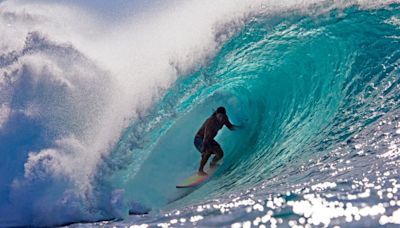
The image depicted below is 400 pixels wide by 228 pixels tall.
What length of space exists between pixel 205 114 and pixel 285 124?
190 cm

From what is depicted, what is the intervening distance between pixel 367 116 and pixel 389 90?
3.10ft

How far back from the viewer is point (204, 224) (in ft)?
23.2

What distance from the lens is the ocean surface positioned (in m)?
7.60

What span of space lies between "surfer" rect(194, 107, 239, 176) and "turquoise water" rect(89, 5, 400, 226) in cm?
34

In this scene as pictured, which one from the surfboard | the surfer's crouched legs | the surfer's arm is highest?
the surfer's arm

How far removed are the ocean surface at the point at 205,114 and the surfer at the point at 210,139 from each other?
→ 0.36 meters

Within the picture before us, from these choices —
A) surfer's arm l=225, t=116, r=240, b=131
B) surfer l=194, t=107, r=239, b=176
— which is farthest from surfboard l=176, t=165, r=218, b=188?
surfer's arm l=225, t=116, r=240, b=131

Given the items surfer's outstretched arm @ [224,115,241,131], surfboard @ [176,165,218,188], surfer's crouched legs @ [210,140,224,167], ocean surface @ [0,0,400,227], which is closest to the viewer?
ocean surface @ [0,0,400,227]

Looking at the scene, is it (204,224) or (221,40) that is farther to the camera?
(221,40)

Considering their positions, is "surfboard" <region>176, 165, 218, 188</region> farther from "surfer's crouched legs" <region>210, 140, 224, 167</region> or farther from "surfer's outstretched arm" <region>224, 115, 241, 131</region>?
"surfer's outstretched arm" <region>224, 115, 241, 131</region>

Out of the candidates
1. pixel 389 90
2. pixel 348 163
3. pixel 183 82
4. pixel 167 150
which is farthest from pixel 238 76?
pixel 348 163

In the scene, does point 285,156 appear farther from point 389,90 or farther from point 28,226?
point 28,226

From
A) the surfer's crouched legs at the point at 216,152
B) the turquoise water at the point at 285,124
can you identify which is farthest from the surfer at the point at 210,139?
the turquoise water at the point at 285,124

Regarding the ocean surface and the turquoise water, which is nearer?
the turquoise water
